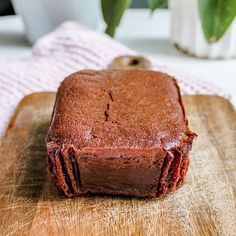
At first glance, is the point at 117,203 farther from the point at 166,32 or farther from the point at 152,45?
the point at 166,32

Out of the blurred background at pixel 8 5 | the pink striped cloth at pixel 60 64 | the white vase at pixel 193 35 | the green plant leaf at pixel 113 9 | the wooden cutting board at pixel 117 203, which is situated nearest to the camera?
the wooden cutting board at pixel 117 203

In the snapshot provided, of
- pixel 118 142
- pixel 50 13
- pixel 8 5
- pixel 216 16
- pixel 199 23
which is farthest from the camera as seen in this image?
pixel 8 5

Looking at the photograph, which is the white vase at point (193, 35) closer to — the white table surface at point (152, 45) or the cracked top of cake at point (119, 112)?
the white table surface at point (152, 45)

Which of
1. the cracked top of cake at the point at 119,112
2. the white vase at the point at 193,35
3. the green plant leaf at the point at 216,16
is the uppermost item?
the cracked top of cake at the point at 119,112

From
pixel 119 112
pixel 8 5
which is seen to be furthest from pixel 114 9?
pixel 8 5

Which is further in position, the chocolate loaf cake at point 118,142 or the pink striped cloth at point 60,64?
the pink striped cloth at point 60,64

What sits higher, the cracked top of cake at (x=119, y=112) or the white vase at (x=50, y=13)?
the cracked top of cake at (x=119, y=112)

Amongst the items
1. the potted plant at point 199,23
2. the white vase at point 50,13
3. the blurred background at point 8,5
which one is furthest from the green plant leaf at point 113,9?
the blurred background at point 8,5
